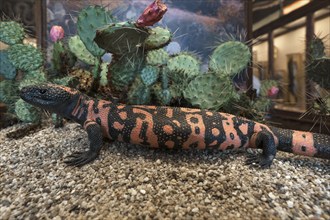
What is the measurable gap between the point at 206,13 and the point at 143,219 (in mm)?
3056

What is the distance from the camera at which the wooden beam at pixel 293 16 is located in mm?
3307

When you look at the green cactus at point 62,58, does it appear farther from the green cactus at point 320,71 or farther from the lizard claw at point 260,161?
the green cactus at point 320,71

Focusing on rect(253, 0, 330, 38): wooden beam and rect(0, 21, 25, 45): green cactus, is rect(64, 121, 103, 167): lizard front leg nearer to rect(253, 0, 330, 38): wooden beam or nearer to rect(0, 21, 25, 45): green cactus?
rect(0, 21, 25, 45): green cactus

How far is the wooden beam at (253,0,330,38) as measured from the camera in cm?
331

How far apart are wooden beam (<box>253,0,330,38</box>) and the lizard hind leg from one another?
2.08m

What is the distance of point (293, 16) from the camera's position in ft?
11.9

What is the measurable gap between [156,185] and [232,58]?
1.65 meters

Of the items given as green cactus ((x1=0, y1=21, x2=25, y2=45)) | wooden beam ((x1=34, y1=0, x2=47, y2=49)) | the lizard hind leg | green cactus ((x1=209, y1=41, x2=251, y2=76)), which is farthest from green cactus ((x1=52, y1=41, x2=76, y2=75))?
the lizard hind leg

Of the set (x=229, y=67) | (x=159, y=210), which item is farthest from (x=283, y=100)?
(x=159, y=210)

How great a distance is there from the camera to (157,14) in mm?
1883

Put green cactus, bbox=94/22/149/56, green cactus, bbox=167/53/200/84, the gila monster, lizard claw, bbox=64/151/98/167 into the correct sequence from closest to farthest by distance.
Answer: green cactus, bbox=94/22/149/56 → lizard claw, bbox=64/151/98/167 → the gila monster → green cactus, bbox=167/53/200/84

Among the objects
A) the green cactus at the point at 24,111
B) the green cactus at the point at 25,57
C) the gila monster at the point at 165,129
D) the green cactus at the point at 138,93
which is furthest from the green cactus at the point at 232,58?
the green cactus at the point at 24,111

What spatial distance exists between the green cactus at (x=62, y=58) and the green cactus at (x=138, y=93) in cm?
107

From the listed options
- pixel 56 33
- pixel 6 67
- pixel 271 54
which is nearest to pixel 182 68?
pixel 56 33
